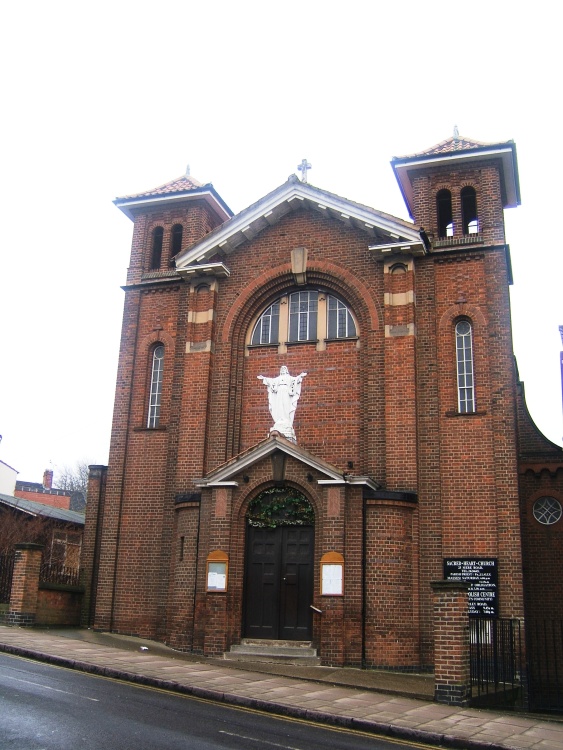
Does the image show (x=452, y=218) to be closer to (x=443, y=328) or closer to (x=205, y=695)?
(x=443, y=328)

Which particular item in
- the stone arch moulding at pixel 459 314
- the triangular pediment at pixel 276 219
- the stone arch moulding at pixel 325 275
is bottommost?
the stone arch moulding at pixel 459 314

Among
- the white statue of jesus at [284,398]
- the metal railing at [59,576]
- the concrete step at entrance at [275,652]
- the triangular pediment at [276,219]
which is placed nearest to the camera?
the concrete step at entrance at [275,652]

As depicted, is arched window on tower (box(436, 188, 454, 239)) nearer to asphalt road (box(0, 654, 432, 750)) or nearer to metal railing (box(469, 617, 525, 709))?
metal railing (box(469, 617, 525, 709))

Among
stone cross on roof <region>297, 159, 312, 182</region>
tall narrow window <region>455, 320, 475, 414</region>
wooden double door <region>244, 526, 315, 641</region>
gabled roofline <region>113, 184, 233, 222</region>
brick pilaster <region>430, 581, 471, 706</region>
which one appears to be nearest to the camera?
brick pilaster <region>430, 581, 471, 706</region>

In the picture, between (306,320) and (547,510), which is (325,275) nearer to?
(306,320)

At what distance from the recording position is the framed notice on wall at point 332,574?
1714cm

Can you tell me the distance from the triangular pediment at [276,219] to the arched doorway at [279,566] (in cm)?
701

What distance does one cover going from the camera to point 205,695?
12430 millimetres

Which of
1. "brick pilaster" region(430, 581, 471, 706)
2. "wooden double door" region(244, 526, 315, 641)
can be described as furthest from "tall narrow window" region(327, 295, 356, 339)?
"brick pilaster" region(430, 581, 471, 706)

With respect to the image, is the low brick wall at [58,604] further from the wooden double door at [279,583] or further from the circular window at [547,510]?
the circular window at [547,510]

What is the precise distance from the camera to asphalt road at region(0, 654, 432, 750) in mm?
8820

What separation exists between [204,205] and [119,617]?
39.6 ft

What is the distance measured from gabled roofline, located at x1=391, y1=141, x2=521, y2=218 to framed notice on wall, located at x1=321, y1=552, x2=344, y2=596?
980 centimetres

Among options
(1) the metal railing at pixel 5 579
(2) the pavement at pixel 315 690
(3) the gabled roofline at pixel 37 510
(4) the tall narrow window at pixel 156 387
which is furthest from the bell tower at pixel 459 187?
(3) the gabled roofline at pixel 37 510
